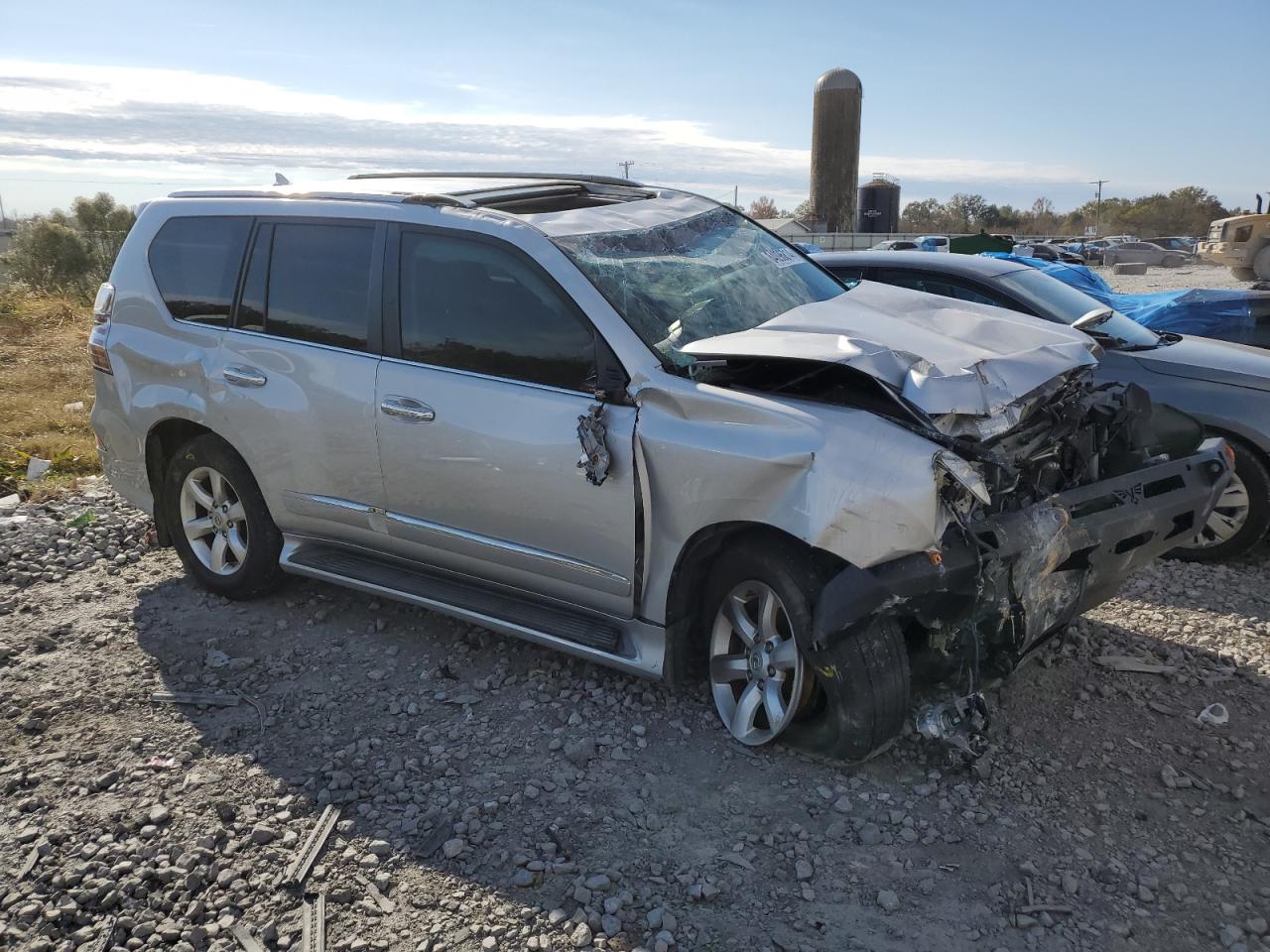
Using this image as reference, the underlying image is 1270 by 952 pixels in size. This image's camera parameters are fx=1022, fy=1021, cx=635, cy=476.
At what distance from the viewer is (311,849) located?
3.28 meters

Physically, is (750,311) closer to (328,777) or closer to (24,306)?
(328,777)

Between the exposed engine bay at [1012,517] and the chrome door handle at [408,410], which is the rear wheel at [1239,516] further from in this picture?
the chrome door handle at [408,410]

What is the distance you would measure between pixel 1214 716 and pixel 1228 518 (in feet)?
6.28

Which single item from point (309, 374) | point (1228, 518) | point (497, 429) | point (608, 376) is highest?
point (608, 376)

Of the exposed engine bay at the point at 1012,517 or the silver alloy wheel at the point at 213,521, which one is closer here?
the exposed engine bay at the point at 1012,517

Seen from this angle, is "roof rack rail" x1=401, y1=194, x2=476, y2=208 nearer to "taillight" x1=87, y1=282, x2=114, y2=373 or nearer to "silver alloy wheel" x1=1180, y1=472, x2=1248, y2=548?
"taillight" x1=87, y1=282, x2=114, y2=373

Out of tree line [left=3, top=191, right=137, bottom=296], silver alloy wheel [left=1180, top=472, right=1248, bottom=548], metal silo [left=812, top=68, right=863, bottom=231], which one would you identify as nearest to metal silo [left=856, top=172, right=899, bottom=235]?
metal silo [left=812, top=68, right=863, bottom=231]

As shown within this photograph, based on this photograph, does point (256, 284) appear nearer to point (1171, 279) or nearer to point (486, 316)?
point (486, 316)

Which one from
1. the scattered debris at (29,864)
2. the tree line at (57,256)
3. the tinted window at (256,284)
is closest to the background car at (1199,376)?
the tinted window at (256,284)

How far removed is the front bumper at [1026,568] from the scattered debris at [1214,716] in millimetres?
615

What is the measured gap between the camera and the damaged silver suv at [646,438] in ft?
10.8

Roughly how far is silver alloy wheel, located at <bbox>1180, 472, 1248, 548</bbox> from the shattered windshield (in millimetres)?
2445

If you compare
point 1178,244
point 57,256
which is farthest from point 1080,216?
point 57,256

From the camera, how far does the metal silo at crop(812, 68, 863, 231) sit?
37.7 m
